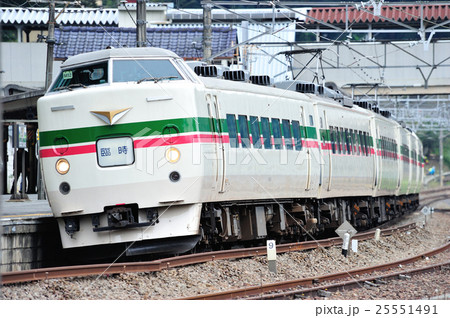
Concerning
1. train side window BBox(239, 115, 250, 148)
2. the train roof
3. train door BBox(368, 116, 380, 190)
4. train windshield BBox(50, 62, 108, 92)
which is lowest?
train door BBox(368, 116, 380, 190)

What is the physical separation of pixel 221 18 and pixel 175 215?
117ft

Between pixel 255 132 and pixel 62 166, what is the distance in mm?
3834

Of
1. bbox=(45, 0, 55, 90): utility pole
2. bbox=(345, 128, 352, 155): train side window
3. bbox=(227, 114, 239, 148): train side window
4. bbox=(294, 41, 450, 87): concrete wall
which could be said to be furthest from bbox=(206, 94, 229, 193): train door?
bbox=(294, 41, 450, 87): concrete wall

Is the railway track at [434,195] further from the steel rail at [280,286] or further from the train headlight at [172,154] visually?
the train headlight at [172,154]

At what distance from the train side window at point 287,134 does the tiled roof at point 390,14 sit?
1907 cm

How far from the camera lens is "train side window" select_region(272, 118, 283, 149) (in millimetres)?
16156

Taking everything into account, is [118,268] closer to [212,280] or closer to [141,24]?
[212,280]

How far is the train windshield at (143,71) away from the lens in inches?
522

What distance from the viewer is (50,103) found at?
1315cm

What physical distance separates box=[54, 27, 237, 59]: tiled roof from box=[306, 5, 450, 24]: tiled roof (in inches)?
167

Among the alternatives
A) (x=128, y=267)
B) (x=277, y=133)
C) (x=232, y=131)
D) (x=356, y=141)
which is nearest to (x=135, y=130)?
(x=128, y=267)

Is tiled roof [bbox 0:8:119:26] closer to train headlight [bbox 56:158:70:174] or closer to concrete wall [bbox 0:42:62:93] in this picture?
concrete wall [bbox 0:42:62:93]

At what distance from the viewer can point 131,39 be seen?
40.3 m
